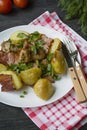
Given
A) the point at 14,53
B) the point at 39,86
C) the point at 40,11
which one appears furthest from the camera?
the point at 40,11

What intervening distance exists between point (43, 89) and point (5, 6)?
506 mm

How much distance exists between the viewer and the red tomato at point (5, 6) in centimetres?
157

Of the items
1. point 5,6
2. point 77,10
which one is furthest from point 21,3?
point 77,10

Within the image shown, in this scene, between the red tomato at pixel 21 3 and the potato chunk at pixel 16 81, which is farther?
the red tomato at pixel 21 3

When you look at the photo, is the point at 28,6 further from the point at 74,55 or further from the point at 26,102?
the point at 26,102

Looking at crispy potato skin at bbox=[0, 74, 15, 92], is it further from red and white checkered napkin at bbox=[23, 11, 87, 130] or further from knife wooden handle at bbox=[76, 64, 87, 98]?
knife wooden handle at bbox=[76, 64, 87, 98]

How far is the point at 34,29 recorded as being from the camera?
1.46 metres

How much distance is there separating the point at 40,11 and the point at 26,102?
0.51 metres

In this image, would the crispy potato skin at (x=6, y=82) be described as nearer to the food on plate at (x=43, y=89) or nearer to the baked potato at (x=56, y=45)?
the food on plate at (x=43, y=89)

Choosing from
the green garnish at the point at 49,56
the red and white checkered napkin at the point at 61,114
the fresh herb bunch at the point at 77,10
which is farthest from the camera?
the fresh herb bunch at the point at 77,10

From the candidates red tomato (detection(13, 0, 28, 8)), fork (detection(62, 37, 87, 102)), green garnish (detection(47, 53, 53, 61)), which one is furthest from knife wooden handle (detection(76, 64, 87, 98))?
red tomato (detection(13, 0, 28, 8))

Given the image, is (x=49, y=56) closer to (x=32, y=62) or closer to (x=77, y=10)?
(x=32, y=62)

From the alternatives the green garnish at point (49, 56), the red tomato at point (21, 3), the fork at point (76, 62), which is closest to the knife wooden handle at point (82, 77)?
the fork at point (76, 62)

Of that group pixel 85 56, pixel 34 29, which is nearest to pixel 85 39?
pixel 85 56
